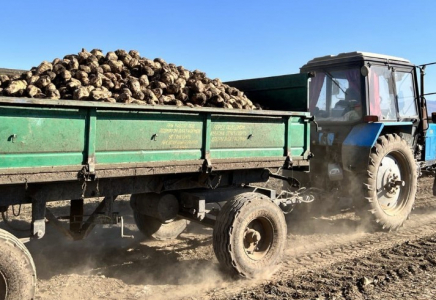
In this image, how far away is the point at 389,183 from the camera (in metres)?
6.03

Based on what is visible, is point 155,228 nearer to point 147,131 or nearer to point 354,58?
point 147,131

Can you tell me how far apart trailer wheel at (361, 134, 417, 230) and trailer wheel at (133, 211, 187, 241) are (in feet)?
9.22

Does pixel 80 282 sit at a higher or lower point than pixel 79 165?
lower

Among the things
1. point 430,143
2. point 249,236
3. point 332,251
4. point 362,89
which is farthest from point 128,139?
point 430,143

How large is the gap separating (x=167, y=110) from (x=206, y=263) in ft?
6.58

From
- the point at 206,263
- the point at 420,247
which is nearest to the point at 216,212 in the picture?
the point at 206,263

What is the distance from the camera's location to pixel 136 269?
4445mm

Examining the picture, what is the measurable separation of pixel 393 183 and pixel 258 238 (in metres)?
2.89

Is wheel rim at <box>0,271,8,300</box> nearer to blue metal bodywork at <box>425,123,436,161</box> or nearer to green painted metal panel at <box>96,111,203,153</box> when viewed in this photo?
green painted metal panel at <box>96,111,203,153</box>

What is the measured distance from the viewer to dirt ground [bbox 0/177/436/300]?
3.73 meters

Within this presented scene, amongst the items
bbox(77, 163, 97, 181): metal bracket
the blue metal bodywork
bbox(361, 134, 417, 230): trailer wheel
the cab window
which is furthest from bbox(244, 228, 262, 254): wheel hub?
the blue metal bodywork

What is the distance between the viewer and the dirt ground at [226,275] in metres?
3.73

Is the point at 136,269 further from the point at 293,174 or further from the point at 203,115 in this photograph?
the point at 293,174

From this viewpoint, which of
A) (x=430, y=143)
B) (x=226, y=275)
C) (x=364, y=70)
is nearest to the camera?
(x=226, y=275)
